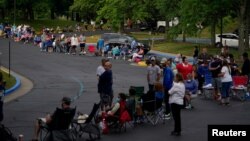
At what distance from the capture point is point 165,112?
19312mm

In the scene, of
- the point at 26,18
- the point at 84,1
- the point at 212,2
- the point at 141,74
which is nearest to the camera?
the point at 141,74

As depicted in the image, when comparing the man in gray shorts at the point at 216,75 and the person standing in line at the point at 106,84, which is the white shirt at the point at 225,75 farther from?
the person standing in line at the point at 106,84

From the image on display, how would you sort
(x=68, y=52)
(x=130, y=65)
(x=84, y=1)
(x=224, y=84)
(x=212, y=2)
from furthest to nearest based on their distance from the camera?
1. (x=84, y=1)
2. (x=68, y=52)
3. (x=212, y=2)
4. (x=130, y=65)
5. (x=224, y=84)

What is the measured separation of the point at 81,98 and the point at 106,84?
4957 mm

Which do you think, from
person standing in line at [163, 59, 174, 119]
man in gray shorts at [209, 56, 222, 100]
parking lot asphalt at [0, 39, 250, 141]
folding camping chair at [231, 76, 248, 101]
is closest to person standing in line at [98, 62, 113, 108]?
parking lot asphalt at [0, 39, 250, 141]

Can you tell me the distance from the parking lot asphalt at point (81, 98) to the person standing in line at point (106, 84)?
1657 mm

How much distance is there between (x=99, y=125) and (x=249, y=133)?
6.03 metres

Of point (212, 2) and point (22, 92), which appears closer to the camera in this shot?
point (22, 92)

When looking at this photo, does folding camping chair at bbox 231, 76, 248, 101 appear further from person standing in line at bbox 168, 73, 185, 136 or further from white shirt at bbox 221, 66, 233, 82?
person standing in line at bbox 168, 73, 185, 136

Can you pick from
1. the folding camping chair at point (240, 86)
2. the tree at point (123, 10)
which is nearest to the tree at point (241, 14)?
the tree at point (123, 10)

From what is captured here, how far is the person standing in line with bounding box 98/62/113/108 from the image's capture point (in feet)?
61.8

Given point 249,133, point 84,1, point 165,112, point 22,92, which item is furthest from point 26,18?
point 249,133

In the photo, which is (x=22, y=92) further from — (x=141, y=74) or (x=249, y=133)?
(x=249, y=133)

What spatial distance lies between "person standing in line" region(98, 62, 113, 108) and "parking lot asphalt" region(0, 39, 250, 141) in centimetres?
166
